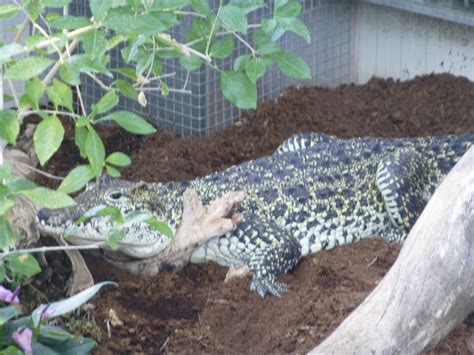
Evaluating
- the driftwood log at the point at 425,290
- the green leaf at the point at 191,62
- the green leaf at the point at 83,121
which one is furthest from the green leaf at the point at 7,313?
the green leaf at the point at 191,62

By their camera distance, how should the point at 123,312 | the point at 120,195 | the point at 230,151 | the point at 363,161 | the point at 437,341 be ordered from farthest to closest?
the point at 230,151
the point at 363,161
the point at 120,195
the point at 123,312
the point at 437,341

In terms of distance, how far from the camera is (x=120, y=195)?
21.7 feet

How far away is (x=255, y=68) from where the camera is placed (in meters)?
5.48

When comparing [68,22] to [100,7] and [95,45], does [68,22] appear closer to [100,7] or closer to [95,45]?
[95,45]

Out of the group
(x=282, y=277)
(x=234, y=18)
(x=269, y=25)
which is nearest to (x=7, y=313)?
(x=234, y=18)

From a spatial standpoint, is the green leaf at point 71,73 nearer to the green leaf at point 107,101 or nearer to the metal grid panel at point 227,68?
the green leaf at point 107,101

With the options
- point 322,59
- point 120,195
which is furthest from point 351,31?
point 120,195

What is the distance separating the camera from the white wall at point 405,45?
9.08m

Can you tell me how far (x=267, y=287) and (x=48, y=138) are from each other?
75.5 inches

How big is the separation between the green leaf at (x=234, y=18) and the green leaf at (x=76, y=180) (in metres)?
→ 0.93

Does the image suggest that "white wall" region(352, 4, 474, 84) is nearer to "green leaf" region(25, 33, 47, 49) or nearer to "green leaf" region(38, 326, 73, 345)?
"green leaf" region(38, 326, 73, 345)

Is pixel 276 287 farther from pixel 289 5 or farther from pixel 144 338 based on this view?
pixel 289 5

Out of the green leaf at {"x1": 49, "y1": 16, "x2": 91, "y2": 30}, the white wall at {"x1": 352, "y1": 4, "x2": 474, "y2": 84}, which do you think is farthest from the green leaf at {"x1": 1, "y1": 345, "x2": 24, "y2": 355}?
the white wall at {"x1": 352, "y1": 4, "x2": 474, "y2": 84}

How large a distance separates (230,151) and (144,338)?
2667mm
